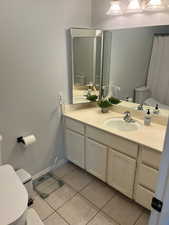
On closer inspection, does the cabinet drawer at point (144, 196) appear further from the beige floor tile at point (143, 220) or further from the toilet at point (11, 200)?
the toilet at point (11, 200)

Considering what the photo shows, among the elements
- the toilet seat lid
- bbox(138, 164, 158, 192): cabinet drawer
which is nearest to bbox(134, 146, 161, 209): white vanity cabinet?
bbox(138, 164, 158, 192): cabinet drawer

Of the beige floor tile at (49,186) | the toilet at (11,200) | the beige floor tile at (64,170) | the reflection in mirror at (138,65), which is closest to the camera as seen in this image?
the toilet at (11,200)

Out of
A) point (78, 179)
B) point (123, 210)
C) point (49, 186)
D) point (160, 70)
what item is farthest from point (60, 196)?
point (160, 70)

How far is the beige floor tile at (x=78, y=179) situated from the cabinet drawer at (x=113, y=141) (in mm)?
638

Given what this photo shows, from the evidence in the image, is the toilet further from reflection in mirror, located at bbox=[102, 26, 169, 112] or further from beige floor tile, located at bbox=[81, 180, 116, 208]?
reflection in mirror, located at bbox=[102, 26, 169, 112]

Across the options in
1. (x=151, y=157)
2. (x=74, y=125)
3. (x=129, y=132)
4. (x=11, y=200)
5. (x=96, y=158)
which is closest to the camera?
(x=11, y=200)

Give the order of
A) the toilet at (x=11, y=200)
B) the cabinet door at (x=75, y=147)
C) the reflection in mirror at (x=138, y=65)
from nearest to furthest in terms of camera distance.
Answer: the toilet at (x=11, y=200)
the reflection in mirror at (x=138, y=65)
the cabinet door at (x=75, y=147)

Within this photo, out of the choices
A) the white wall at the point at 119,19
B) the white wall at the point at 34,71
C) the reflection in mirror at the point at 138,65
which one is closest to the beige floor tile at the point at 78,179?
the white wall at the point at 34,71

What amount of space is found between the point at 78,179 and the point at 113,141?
0.83m

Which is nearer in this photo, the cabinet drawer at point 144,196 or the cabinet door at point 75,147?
the cabinet drawer at point 144,196

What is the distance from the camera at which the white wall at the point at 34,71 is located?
1.59 m

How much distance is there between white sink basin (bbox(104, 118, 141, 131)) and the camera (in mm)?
1911

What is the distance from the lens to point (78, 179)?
85.6 inches

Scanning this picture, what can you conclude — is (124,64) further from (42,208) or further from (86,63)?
(42,208)
